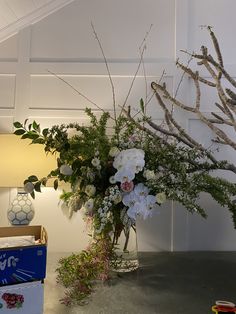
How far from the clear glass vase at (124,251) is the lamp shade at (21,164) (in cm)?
49

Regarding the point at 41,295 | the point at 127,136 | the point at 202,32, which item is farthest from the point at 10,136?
the point at 202,32

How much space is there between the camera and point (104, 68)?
5.88ft

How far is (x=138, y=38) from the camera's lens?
1.83 m

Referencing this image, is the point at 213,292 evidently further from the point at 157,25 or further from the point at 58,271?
the point at 157,25

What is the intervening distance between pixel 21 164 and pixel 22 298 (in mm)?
748

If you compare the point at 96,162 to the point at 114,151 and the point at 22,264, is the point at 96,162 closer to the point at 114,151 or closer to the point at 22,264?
the point at 114,151

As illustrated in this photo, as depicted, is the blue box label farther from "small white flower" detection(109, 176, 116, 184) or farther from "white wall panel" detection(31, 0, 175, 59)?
"white wall panel" detection(31, 0, 175, 59)

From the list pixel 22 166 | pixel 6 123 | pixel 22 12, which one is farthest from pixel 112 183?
pixel 22 12

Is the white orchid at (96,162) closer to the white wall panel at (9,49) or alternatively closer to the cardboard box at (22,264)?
the cardboard box at (22,264)

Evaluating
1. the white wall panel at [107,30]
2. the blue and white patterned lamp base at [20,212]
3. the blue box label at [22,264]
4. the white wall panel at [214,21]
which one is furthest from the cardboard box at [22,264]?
the white wall panel at [214,21]

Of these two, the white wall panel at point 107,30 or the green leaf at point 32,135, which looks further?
the white wall panel at point 107,30

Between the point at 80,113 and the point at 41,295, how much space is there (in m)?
1.15

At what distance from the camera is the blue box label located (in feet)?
2.72

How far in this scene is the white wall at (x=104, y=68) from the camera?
5.61 feet
